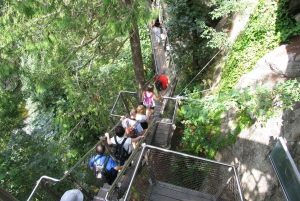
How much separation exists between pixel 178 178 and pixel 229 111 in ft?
10.5

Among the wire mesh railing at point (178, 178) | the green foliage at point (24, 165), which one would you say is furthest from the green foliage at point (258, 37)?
the green foliage at point (24, 165)

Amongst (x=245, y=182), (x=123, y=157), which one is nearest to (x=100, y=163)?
(x=123, y=157)

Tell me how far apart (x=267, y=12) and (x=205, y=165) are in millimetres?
5362

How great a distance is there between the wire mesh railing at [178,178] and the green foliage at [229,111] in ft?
3.26

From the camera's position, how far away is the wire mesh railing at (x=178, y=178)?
3815 mm

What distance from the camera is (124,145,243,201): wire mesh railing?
150 inches

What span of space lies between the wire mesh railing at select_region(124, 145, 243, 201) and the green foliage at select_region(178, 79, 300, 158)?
3.26ft

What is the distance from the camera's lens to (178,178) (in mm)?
4531

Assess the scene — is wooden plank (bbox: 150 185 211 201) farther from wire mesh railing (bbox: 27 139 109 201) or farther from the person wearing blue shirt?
wire mesh railing (bbox: 27 139 109 201)

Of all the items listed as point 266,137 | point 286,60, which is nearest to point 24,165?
point 266,137

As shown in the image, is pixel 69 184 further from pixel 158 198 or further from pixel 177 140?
pixel 177 140

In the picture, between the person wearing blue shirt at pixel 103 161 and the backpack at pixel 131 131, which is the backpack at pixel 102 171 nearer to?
the person wearing blue shirt at pixel 103 161

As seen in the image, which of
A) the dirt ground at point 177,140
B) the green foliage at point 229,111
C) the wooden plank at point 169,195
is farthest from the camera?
the dirt ground at point 177,140

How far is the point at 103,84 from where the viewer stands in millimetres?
7156
